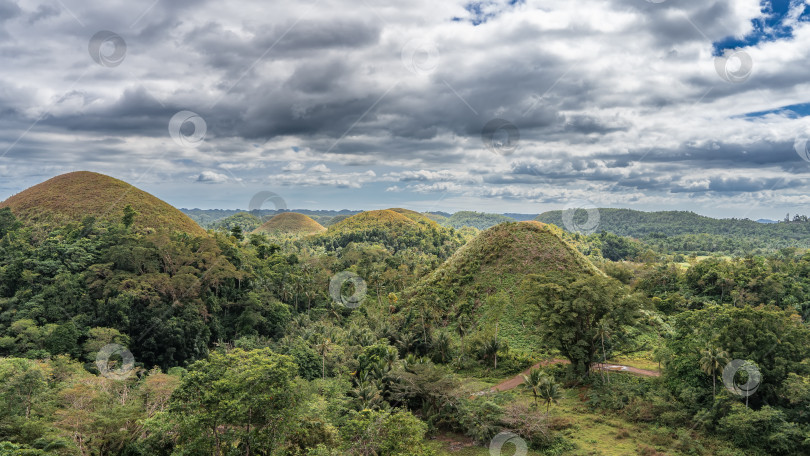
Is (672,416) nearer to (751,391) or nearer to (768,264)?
(751,391)

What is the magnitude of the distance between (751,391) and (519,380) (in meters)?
16.0

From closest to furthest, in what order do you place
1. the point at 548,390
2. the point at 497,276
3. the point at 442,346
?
1. the point at 548,390
2. the point at 442,346
3. the point at 497,276

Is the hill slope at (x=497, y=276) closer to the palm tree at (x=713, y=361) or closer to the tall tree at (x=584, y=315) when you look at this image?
the tall tree at (x=584, y=315)

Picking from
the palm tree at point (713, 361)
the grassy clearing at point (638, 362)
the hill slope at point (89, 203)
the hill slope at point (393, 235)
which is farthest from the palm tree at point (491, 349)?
the hill slope at point (393, 235)

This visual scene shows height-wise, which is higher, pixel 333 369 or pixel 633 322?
pixel 633 322

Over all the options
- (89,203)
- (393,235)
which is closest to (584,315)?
(89,203)

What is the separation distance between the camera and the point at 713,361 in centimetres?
2650

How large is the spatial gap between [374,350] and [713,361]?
74.3ft

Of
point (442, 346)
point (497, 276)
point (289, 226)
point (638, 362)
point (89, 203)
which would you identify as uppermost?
point (89, 203)

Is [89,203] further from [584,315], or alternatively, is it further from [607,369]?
[607,369]

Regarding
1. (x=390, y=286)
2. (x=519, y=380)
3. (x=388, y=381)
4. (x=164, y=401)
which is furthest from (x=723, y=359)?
(x=390, y=286)

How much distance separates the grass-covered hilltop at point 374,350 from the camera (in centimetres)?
2097

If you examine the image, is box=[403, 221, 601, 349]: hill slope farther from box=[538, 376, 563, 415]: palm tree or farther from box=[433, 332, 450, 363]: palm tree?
box=[538, 376, 563, 415]: palm tree

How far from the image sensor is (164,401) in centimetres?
2488
